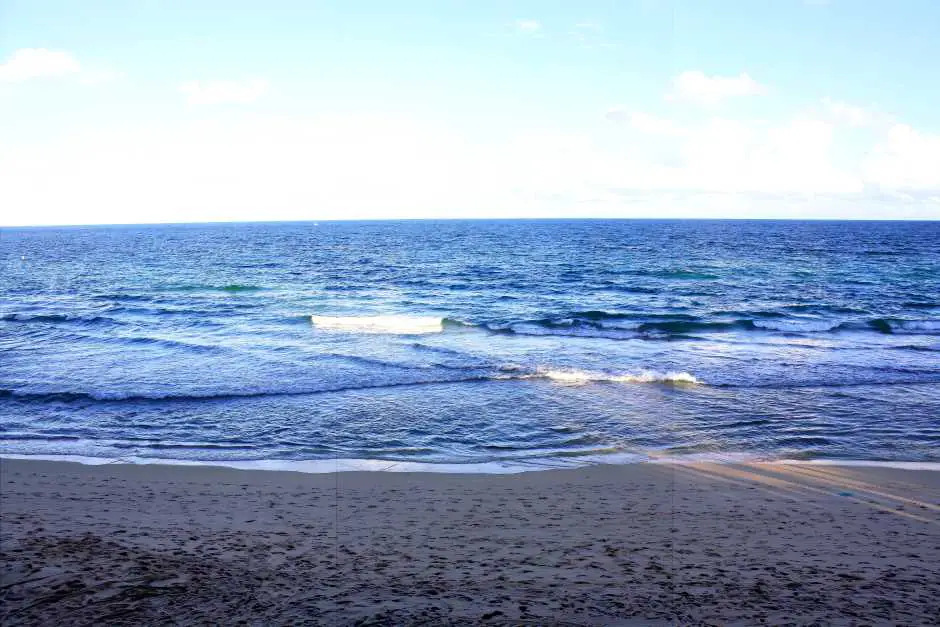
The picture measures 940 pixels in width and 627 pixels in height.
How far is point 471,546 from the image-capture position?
6.54 meters

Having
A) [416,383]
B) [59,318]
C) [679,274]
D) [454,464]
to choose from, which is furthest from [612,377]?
[679,274]

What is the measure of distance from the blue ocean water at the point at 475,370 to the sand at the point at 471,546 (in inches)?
55.4

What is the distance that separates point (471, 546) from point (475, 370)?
32.2 feet

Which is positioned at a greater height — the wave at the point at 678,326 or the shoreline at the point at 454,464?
the wave at the point at 678,326

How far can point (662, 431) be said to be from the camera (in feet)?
37.8

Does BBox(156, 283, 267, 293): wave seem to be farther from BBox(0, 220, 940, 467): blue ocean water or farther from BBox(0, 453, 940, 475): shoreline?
BBox(0, 453, 940, 475): shoreline

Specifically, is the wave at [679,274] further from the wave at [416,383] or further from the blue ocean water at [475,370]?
the wave at [416,383]

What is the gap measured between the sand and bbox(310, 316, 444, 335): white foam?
530 inches

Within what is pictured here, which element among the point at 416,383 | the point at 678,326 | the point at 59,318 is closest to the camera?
the point at 416,383

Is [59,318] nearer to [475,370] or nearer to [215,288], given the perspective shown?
[215,288]

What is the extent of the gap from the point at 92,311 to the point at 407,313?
43.6 ft

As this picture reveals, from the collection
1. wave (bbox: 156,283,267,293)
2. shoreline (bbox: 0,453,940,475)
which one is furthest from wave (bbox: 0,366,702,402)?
wave (bbox: 156,283,267,293)

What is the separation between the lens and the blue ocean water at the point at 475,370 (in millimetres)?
10945

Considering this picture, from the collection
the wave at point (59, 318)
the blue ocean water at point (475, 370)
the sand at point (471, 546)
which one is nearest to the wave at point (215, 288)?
the blue ocean water at point (475, 370)
